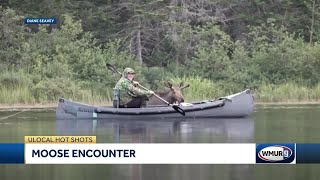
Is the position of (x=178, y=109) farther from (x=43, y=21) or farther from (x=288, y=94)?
(x=43, y=21)

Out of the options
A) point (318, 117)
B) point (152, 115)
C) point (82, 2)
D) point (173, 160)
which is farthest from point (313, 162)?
point (82, 2)

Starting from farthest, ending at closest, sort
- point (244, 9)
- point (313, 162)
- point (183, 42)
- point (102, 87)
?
point (244, 9), point (183, 42), point (102, 87), point (313, 162)

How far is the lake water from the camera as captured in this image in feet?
36.2

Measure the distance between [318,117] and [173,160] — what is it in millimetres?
11267

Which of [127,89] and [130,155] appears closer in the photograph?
[130,155]

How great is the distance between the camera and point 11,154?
1109 centimetres

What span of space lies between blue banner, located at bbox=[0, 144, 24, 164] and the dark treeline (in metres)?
17.2

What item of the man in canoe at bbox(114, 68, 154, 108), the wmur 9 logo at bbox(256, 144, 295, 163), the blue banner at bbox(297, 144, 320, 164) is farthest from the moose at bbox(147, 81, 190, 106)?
the wmur 9 logo at bbox(256, 144, 295, 163)

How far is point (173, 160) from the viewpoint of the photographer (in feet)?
38.4

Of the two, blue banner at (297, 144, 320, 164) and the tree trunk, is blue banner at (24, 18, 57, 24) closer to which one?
the tree trunk

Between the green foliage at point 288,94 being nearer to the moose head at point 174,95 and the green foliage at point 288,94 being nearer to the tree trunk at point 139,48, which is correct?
the tree trunk at point 139,48

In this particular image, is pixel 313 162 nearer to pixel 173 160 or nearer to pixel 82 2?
pixel 173 160

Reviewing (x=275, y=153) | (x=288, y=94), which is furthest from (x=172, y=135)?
(x=288, y=94)

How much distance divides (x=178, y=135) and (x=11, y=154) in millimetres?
6786
